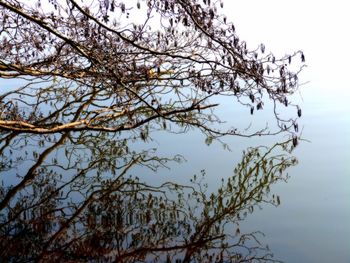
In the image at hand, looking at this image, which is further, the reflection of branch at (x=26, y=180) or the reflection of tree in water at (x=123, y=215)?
the reflection of branch at (x=26, y=180)

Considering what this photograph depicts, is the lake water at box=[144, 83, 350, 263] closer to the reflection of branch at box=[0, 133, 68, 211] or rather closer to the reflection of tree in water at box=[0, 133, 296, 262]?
the reflection of tree in water at box=[0, 133, 296, 262]

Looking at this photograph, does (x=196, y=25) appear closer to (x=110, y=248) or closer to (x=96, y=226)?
(x=110, y=248)

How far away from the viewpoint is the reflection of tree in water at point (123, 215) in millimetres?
6586

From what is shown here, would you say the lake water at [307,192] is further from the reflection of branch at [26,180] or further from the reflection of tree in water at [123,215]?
the reflection of branch at [26,180]

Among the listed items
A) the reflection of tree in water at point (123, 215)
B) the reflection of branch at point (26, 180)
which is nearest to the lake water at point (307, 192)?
the reflection of tree in water at point (123, 215)

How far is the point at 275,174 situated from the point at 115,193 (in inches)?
109

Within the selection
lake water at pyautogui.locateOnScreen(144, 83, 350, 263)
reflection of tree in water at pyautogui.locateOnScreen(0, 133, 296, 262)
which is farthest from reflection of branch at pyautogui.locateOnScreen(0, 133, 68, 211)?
lake water at pyautogui.locateOnScreen(144, 83, 350, 263)

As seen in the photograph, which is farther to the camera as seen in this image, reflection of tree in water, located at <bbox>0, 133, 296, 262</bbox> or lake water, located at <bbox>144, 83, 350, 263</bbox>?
lake water, located at <bbox>144, 83, 350, 263</bbox>

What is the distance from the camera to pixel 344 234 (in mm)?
8484

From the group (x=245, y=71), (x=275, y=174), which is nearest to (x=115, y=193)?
(x=275, y=174)

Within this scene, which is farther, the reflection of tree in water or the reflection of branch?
the reflection of branch

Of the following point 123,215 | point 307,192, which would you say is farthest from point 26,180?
point 307,192

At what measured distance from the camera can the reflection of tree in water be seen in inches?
259

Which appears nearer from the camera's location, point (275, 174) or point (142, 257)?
point (142, 257)
